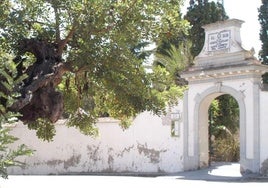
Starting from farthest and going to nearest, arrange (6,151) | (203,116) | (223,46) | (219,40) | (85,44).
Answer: (203,116) → (219,40) → (223,46) → (85,44) → (6,151)

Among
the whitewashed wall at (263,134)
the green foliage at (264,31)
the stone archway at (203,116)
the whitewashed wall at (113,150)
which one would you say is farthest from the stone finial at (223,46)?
the green foliage at (264,31)

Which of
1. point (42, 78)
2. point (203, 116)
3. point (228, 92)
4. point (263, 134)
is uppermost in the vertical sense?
point (228, 92)

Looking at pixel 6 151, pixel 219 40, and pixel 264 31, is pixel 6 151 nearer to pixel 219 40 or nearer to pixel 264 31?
pixel 219 40

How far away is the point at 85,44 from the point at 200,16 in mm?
19781

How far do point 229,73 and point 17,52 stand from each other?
418 inches

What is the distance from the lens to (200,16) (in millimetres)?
27672

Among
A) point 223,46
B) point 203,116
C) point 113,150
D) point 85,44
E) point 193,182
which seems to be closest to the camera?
point 85,44

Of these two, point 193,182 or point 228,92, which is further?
point 228,92

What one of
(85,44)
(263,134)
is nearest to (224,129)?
(263,134)

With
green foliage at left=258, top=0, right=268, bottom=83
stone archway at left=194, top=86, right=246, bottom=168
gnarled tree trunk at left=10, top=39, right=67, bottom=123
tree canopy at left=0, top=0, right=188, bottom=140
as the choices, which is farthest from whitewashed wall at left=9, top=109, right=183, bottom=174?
gnarled tree trunk at left=10, top=39, right=67, bottom=123

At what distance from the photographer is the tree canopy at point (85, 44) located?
846cm

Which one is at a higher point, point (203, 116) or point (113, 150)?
point (203, 116)

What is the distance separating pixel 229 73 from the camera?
59.5 ft

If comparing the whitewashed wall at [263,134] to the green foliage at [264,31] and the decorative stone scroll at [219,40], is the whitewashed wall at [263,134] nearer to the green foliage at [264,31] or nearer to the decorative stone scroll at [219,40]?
the decorative stone scroll at [219,40]
